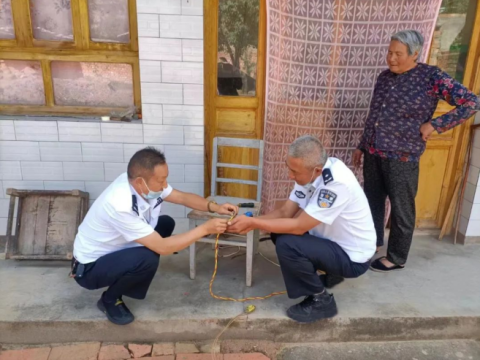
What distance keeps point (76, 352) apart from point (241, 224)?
54.0 inches

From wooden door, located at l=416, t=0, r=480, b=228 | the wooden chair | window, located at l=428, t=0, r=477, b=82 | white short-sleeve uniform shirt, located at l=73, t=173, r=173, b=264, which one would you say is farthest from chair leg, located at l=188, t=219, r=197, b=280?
window, located at l=428, t=0, r=477, b=82

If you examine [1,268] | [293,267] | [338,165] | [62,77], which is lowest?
[1,268]

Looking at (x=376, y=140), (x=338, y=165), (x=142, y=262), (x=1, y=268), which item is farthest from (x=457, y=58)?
(x=1, y=268)

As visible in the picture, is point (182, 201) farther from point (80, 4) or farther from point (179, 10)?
point (80, 4)

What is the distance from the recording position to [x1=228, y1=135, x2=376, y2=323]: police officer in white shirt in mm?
2430

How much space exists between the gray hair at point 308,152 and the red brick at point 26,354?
2.05 m

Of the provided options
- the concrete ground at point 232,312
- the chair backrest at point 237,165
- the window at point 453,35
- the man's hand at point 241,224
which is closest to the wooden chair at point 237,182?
the chair backrest at point 237,165

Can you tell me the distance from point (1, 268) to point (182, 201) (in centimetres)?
166

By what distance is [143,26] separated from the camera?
3.19 m

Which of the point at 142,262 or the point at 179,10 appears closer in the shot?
the point at 142,262

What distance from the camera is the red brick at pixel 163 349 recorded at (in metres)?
2.67

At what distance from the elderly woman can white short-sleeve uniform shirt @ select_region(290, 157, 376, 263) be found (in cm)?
58

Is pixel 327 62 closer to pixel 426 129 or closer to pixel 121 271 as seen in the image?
pixel 426 129

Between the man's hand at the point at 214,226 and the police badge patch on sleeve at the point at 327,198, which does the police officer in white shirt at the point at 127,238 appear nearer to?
the man's hand at the point at 214,226
